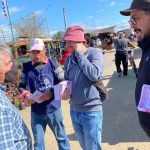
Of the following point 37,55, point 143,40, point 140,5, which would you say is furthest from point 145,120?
point 37,55

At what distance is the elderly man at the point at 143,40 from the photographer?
7.18 feet

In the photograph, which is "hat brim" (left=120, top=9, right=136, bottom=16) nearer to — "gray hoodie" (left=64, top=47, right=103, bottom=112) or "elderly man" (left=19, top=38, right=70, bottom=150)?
"gray hoodie" (left=64, top=47, right=103, bottom=112)

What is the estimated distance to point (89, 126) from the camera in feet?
11.7

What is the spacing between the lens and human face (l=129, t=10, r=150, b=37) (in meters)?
2.28

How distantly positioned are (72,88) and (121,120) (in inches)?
126

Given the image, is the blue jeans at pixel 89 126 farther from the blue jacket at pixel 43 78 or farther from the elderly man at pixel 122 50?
the elderly man at pixel 122 50

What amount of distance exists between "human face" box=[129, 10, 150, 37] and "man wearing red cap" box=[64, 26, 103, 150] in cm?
110

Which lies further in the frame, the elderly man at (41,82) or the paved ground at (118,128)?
the paved ground at (118,128)

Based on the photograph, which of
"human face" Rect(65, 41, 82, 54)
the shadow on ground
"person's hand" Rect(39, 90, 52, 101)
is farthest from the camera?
the shadow on ground

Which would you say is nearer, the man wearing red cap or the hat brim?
the hat brim

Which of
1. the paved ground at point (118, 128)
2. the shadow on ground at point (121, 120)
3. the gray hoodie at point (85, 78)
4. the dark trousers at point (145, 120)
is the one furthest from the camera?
the shadow on ground at point (121, 120)

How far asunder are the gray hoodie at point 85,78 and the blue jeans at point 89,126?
7cm

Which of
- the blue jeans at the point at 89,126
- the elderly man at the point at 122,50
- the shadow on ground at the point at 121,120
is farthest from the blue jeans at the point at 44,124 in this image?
the elderly man at the point at 122,50

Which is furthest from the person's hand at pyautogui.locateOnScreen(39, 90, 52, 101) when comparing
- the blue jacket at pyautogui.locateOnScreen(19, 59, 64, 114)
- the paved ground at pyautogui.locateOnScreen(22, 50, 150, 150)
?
the paved ground at pyautogui.locateOnScreen(22, 50, 150, 150)
